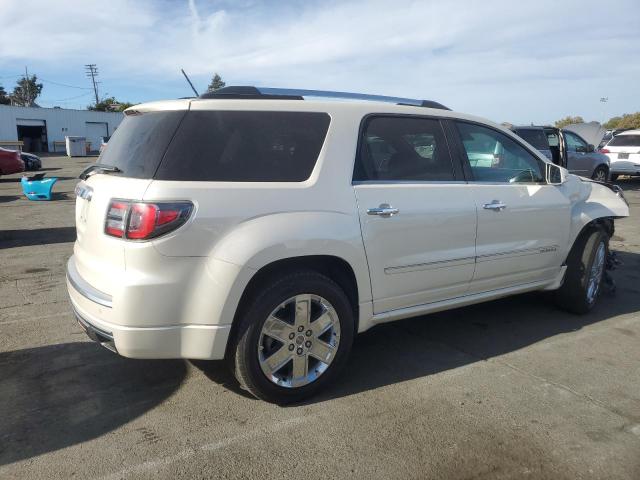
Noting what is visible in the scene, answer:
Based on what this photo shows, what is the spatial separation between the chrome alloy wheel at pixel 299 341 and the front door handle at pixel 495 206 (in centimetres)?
152

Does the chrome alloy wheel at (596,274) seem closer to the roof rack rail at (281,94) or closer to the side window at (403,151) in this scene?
the side window at (403,151)

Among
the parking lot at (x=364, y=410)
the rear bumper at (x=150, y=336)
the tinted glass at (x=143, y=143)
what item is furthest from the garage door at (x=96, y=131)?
the rear bumper at (x=150, y=336)

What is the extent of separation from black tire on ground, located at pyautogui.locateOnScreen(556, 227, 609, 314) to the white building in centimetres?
5368

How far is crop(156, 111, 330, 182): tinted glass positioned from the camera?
9.98ft

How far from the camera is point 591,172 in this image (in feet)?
50.4

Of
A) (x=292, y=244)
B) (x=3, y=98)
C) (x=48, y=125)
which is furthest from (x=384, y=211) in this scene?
(x=3, y=98)

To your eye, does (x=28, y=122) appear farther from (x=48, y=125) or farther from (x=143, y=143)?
(x=143, y=143)

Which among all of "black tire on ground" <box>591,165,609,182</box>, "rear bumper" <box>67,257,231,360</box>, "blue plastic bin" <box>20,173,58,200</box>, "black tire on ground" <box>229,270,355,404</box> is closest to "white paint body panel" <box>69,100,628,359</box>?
"rear bumper" <box>67,257,231,360</box>

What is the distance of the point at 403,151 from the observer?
12.8 feet

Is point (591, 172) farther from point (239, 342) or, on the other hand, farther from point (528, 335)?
point (239, 342)

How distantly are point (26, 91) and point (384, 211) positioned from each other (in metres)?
115

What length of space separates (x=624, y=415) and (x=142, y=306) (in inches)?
115

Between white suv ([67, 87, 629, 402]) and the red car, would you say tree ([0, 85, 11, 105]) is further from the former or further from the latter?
white suv ([67, 87, 629, 402])

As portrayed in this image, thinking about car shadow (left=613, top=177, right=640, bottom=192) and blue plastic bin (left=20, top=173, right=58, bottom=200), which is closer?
blue plastic bin (left=20, top=173, right=58, bottom=200)
